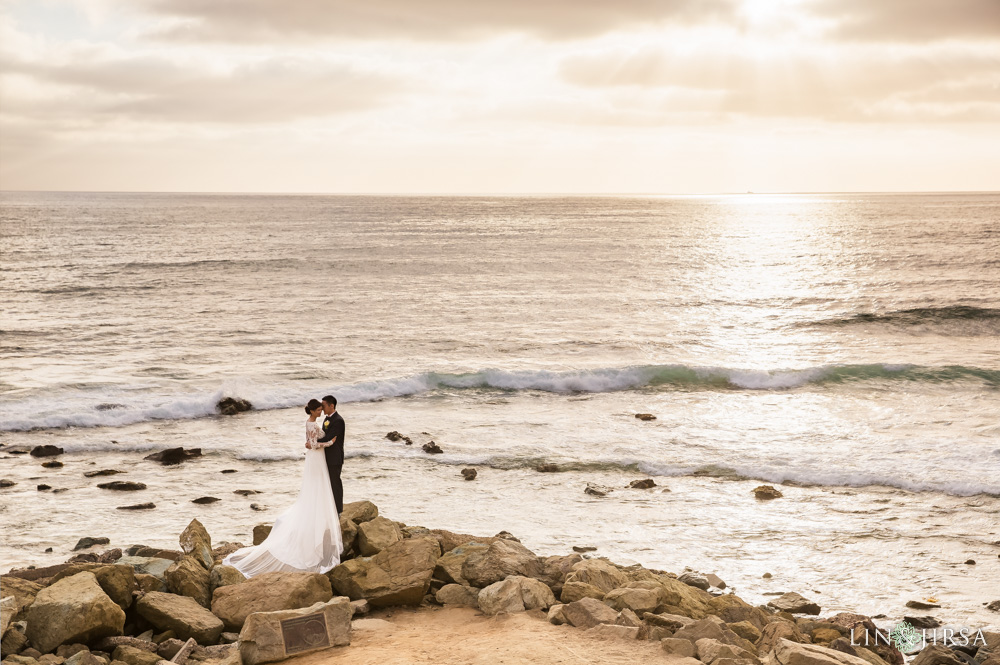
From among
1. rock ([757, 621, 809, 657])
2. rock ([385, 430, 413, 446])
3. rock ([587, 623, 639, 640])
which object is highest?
rock ([587, 623, 639, 640])

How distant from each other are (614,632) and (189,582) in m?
5.25

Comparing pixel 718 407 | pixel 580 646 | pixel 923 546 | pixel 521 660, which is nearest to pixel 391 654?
pixel 521 660

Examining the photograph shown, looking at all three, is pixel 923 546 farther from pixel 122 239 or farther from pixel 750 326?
pixel 122 239

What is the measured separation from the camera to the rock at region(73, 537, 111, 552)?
13.5 meters

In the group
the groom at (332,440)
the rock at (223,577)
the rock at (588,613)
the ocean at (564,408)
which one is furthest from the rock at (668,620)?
the rock at (223,577)

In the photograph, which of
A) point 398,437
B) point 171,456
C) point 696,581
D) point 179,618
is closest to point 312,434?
point 179,618

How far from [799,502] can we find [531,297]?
32003 mm

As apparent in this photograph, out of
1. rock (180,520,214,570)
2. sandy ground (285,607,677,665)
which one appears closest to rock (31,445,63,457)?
rock (180,520,214,570)

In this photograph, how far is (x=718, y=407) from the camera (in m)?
24.5

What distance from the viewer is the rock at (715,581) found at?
1233 centimetres

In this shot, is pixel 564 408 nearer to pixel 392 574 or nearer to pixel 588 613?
pixel 392 574

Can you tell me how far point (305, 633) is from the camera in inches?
347

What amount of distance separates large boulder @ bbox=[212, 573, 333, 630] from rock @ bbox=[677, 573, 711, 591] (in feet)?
17.8

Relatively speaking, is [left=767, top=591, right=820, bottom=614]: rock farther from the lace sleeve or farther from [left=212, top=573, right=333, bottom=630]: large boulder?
the lace sleeve
